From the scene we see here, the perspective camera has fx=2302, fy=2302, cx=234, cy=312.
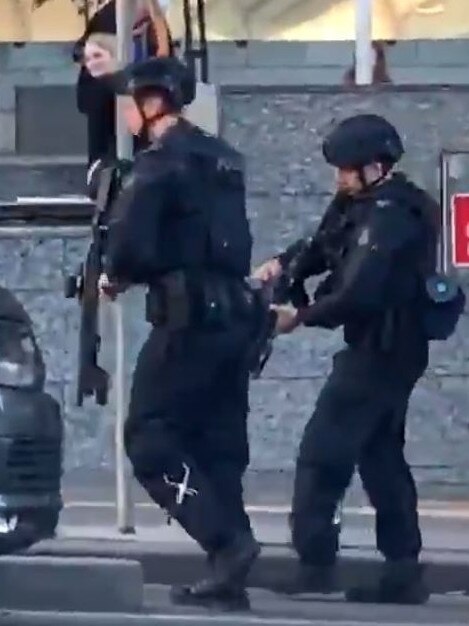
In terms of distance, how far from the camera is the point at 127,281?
25.4 ft

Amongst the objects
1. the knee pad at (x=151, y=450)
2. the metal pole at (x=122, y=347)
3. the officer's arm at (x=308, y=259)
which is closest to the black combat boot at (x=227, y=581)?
the knee pad at (x=151, y=450)

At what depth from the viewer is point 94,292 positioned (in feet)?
26.8

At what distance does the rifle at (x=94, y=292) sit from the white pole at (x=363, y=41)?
3.85m

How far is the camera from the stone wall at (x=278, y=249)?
439 inches

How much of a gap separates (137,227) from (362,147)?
40.8 inches

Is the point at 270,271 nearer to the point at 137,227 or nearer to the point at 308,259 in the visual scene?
the point at 308,259

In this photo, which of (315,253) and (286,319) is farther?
(315,253)

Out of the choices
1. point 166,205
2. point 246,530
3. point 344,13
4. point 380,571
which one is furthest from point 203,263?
point 344,13

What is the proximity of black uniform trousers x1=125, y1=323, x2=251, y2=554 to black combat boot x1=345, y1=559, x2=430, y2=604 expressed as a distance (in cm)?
76

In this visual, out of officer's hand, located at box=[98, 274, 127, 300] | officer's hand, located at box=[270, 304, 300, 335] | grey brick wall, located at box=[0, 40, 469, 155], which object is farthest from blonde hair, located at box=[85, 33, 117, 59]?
officer's hand, located at box=[98, 274, 127, 300]

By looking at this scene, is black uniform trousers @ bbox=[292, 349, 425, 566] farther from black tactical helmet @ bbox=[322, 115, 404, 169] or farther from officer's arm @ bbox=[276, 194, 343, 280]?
black tactical helmet @ bbox=[322, 115, 404, 169]

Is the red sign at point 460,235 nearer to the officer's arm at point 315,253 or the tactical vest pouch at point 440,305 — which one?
the officer's arm at point 315,253

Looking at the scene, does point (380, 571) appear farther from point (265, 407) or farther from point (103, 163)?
point (265, 407)

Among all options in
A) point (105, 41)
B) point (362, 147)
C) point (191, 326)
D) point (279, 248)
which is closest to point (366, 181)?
point (362, 147)
